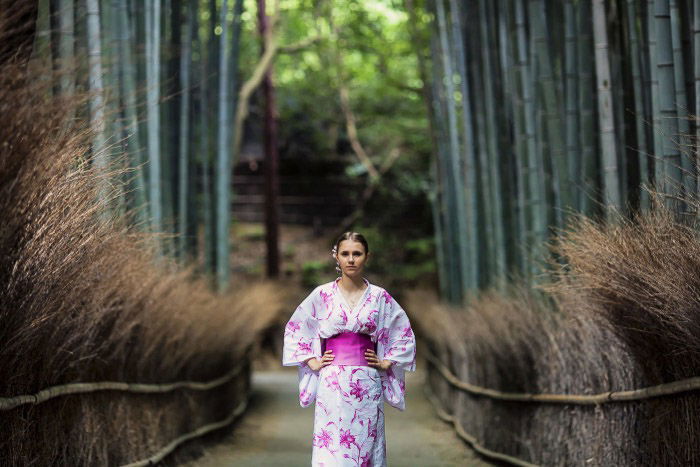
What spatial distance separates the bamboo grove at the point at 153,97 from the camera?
421cm

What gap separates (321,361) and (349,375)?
4.7 inches

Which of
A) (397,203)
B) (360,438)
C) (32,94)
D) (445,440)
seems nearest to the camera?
(32,94)

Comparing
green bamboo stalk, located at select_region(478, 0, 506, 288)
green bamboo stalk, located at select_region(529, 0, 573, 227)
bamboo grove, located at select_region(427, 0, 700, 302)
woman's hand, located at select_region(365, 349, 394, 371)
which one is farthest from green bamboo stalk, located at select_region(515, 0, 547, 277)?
woman's hand, located at select_region(365, 349, 394, 371)

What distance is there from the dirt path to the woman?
5.45 ft

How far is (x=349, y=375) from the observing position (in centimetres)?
378

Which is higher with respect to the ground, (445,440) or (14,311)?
(14,311)

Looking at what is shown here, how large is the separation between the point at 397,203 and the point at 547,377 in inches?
534

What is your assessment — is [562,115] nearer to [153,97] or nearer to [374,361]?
[153,97]

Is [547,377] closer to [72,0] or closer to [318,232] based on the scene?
[72,0]

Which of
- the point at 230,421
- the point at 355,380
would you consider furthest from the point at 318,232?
the point at 355,380

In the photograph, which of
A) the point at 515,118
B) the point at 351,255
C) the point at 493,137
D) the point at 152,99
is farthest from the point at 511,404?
the point at 152,99

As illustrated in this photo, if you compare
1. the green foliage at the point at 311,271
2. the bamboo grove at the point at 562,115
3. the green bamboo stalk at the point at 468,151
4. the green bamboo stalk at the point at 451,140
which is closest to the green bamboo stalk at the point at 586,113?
the bamboo grove at the point at 562,115

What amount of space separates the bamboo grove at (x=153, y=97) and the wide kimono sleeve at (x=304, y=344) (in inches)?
28.4

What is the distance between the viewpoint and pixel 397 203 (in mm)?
18500
